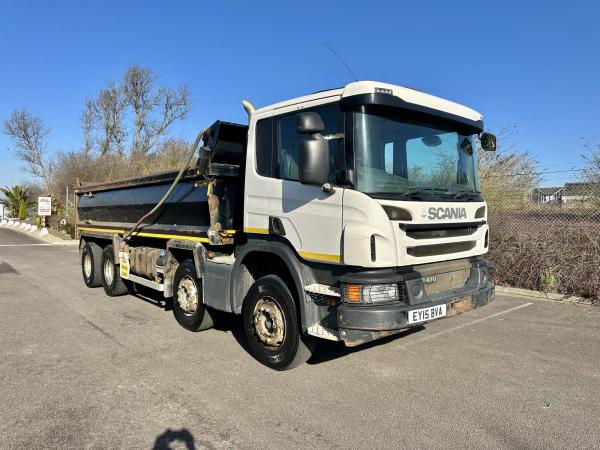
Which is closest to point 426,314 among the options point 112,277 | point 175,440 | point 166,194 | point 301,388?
point 301,388

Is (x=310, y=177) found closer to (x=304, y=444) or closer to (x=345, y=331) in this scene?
(x=345, y=331)

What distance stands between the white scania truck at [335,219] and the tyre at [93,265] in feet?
13.3

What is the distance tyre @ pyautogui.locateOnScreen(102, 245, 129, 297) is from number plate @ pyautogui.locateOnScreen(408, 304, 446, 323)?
6.30m

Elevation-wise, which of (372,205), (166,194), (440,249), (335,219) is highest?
(166,194)

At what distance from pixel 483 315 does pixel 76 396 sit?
18.8 feet

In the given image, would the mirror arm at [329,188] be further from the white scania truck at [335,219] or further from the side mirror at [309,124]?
the side mirror at [309,124]

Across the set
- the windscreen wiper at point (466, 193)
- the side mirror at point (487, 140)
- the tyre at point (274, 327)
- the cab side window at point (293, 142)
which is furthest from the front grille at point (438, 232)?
the tyre at point (274, 327)

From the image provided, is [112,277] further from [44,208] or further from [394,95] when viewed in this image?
[44,208]

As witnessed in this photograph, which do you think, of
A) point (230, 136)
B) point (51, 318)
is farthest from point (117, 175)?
point (230, 136)

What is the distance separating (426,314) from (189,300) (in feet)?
11.2

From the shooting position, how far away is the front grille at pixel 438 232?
4180 mm

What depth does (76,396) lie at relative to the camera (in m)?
4.13

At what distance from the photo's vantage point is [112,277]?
28.9 feet

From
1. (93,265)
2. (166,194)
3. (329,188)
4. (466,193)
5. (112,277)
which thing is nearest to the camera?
(329,188)
